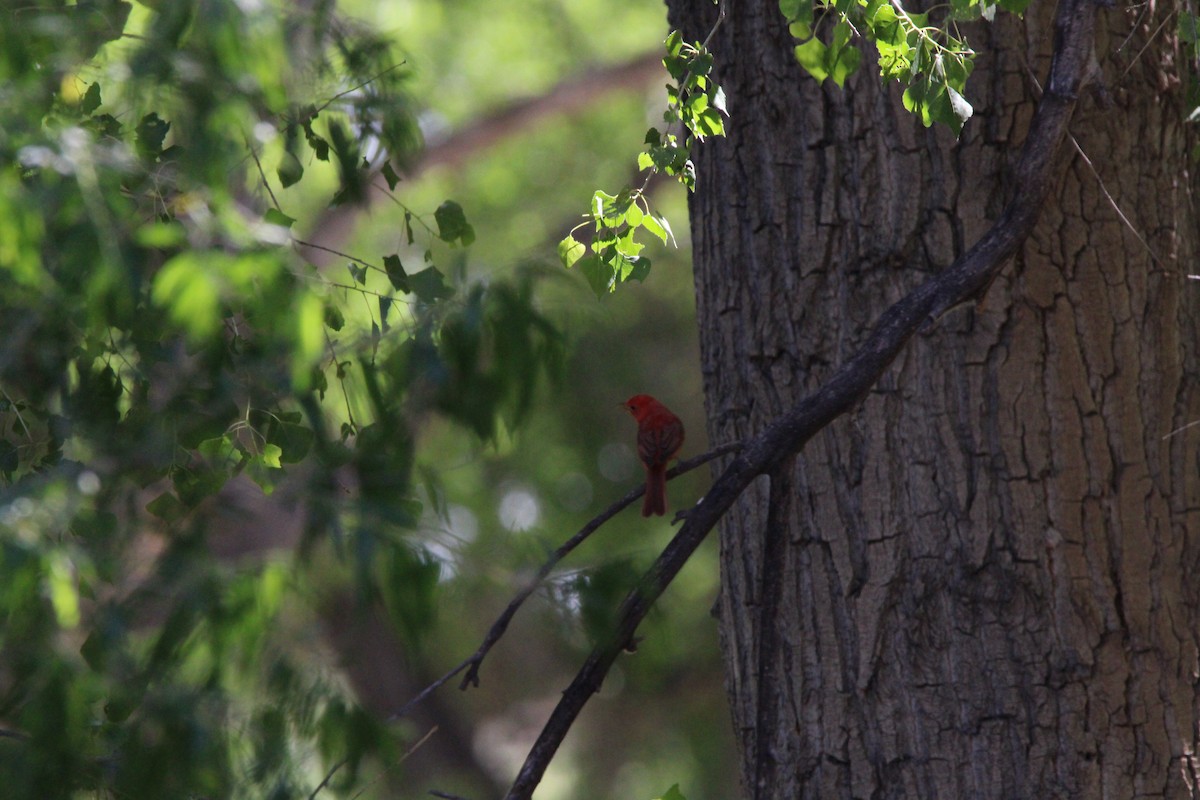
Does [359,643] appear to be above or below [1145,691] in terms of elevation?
above

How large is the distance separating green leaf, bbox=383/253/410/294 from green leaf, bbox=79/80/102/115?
509mm

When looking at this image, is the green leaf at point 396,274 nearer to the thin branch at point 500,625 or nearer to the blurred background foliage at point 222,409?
the blurred background foliage at point 222,409

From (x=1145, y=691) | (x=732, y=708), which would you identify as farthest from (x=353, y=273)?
(x=1145, y=691)

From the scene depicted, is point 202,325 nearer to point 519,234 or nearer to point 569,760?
point 519,234

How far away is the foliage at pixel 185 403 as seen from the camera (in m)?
1.19

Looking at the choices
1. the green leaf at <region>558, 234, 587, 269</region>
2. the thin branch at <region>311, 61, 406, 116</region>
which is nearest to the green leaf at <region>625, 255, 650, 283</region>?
the green leaf at <region>558, 234, 587, 269</region>

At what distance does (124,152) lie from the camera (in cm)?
142

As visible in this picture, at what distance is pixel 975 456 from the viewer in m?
2.25

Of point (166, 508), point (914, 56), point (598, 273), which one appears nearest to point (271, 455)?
point (166, 508)

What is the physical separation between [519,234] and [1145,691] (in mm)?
10104

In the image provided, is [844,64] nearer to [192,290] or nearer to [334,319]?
[334,319]

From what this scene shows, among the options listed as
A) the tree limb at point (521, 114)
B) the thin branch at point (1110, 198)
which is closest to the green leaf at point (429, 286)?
the thin branch at point (1110, 198)

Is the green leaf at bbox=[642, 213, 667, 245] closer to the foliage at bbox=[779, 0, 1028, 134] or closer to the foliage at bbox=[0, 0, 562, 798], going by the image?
the foliage at bbox=[779, 0, 1028, 134]

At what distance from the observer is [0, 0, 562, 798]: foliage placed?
119 cm
